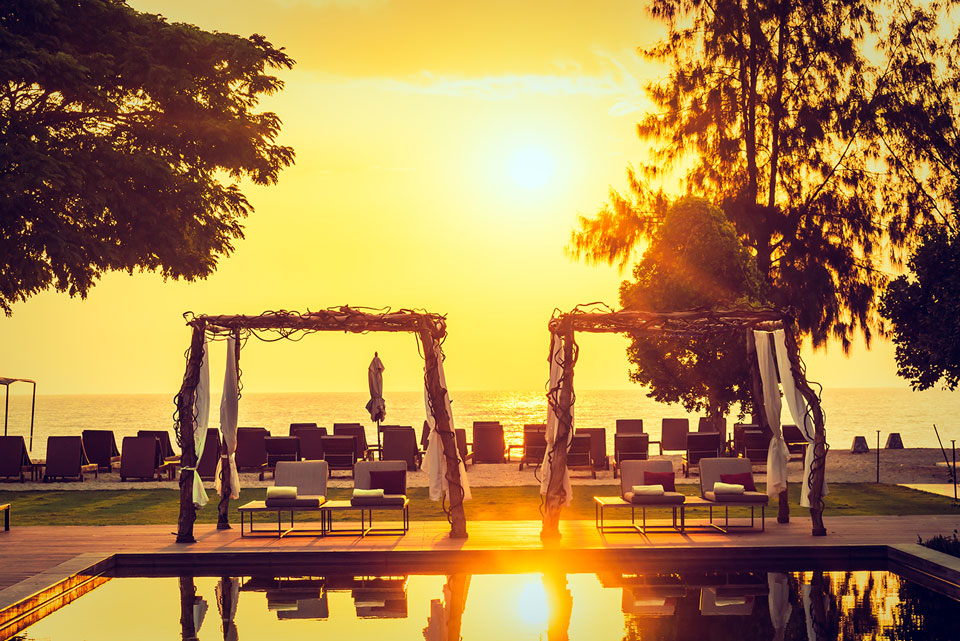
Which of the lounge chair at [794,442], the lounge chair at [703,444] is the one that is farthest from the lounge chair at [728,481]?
the lounge chair at [794,442]

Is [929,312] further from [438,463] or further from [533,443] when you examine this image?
[438,463]

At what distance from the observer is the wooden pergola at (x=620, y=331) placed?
13180 millimetres

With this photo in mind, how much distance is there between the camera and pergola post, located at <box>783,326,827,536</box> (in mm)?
13148

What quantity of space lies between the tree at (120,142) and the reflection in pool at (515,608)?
12.2 meters

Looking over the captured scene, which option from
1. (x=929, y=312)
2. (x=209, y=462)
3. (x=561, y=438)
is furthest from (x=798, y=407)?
(x=209, y=462)

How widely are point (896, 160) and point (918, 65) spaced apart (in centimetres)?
281

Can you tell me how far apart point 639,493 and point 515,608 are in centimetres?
368

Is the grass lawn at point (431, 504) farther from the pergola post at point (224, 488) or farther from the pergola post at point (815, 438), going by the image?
the pergola post at point (815, 438)

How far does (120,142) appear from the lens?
2339 centimetres

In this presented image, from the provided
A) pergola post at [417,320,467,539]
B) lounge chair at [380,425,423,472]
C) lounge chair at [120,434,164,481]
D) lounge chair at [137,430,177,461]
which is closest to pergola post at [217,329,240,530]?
pergola post at [417,320,467,539]

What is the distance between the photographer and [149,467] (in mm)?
20828

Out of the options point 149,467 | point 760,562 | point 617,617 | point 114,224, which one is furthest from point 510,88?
point 617,617

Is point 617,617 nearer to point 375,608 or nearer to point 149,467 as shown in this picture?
point 375,608

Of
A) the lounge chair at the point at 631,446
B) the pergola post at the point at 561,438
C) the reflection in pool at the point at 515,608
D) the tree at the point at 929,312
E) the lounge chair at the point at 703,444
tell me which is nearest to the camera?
the reflection in pool at the point at 515,608
